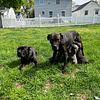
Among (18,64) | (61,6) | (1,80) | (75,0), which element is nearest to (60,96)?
(1,80)

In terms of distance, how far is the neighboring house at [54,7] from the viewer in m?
31.7

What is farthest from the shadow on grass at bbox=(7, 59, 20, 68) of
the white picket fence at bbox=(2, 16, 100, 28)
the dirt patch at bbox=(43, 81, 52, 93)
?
the white picket fence at bbox=(2, 16, 100, 28)

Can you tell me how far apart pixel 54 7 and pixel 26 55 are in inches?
1101

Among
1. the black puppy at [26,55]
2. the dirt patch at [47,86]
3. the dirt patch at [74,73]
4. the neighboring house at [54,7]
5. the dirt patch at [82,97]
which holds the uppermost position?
the neighboring house at [54,7]

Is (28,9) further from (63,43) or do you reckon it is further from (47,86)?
(47,86)

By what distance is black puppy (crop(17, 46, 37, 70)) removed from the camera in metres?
4.77

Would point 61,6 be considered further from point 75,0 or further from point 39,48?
point 39,48

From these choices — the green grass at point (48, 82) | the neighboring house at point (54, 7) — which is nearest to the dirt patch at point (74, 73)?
the green grass at point (48, 82)

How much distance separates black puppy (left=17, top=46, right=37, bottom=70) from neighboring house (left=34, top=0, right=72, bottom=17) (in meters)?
27.6

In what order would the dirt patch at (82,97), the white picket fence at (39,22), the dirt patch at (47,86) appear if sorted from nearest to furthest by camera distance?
the dirt patch at (82,97) → the dirt patch at (47,86) → the white picket fence at (39,22)

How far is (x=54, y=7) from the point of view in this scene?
31906mm

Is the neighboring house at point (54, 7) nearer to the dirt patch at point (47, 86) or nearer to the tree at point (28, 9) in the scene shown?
the tree at point (28, 9)

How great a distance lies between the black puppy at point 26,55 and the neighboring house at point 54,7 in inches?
1085

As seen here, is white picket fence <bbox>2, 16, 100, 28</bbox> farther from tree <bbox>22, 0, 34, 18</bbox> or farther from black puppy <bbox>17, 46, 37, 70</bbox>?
tree <bbox>22, 0, 34, 18</bbox>
